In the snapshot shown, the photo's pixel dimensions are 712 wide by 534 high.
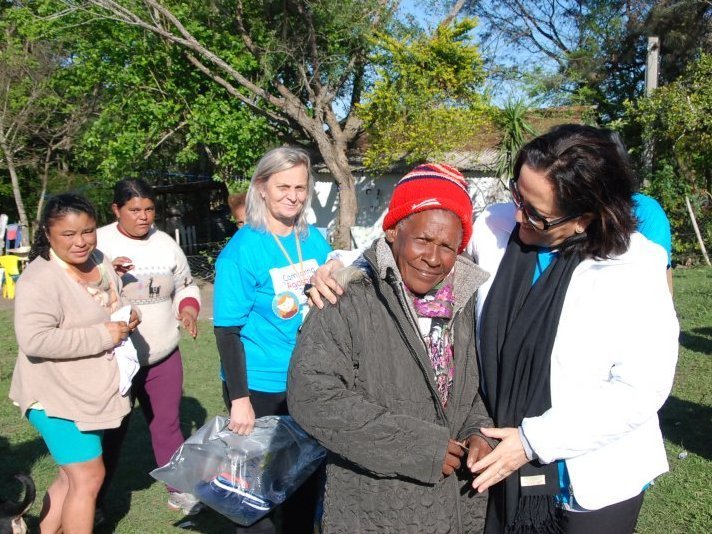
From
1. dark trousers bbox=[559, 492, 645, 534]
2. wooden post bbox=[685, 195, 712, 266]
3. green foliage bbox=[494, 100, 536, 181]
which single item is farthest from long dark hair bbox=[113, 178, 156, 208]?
wooden post bbox=[685, 195, 712, 266]

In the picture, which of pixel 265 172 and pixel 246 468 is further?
pixel 265 172

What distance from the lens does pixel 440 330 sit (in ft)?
6.86

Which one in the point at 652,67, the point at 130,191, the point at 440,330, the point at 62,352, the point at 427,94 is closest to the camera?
the point at 440,330

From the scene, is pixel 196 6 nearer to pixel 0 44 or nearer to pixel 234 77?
pixel 234 77

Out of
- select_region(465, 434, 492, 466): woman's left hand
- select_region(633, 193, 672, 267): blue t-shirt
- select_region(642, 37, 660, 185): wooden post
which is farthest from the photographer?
select_region(642, 37, 660, 185): wooden post

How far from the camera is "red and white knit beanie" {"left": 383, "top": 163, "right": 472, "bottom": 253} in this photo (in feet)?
6.55

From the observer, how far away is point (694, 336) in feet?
25.3

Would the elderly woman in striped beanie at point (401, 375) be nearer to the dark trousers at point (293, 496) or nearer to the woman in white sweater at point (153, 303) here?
the dark trousers at point (293, 496)

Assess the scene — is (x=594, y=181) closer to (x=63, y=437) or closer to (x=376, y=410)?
(x=376, y=410)

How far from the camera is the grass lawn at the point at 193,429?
392 centimetres

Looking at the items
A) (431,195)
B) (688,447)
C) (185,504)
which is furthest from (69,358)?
(688,447)

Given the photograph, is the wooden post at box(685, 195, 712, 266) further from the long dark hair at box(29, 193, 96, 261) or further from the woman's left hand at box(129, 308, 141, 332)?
the long dark hair at box(29, 193, 96, 261)

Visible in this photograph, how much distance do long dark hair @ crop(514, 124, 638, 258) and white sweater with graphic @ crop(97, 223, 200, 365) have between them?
283 cm

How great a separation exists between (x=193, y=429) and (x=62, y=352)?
2811 millimetres
